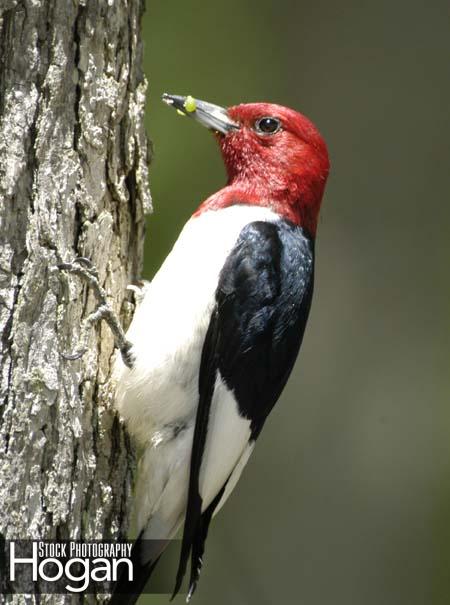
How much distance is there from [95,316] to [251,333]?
1.47 feet

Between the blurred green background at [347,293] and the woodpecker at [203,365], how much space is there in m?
1.45

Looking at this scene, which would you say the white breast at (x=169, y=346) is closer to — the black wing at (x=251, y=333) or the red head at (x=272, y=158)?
the black wing at (x=251, y=333)

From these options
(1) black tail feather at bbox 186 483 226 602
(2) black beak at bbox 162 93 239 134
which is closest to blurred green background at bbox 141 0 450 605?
(2) black beak at bbox 162 93 239 134

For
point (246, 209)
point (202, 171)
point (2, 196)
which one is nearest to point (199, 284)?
point (246, 209)

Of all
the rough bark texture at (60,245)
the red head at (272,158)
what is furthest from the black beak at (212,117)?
the rough bark texture at (60,245)

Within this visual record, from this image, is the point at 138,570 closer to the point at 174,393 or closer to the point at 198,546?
the point at 198,546

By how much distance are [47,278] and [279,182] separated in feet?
3.15

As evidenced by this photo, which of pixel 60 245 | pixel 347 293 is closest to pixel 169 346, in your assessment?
pixel 60 245

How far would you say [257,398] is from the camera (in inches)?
118

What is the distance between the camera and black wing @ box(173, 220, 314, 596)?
9.39 ft

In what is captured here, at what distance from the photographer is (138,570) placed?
291 cm

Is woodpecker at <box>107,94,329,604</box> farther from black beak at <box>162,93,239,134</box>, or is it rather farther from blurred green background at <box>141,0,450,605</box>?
blurred green background at <box>141,0,450,605</box>

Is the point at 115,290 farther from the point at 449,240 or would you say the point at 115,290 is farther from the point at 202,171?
the point at 449,240

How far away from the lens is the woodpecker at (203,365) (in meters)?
2.88
